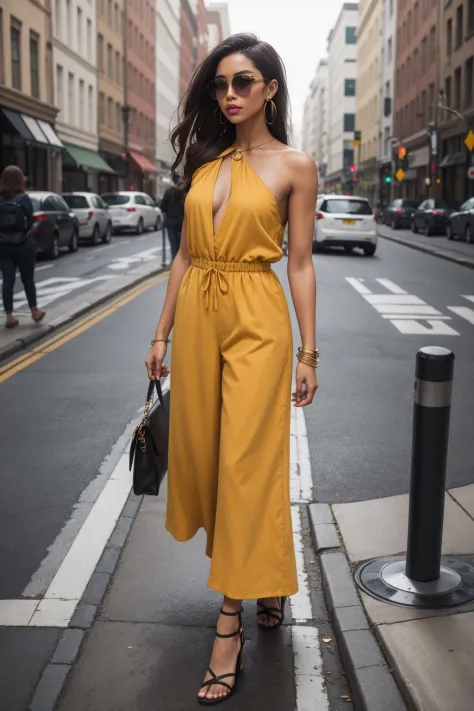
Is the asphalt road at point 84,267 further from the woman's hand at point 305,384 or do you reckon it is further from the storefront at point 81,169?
the storefront at point 81,169

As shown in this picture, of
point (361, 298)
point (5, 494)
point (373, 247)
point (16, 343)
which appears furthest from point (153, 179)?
point (5, 494)

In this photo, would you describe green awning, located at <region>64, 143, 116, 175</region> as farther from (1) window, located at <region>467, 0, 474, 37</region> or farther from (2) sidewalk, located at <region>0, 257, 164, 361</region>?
(2) sidewalk, located at <region>0, 257, 164, 361</region>

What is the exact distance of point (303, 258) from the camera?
3.09 meters

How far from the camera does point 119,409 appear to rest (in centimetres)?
680

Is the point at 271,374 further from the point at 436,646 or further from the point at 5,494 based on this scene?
the point at 5,494

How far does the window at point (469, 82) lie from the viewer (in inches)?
1678

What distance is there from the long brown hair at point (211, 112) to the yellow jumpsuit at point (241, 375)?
0.14 metres

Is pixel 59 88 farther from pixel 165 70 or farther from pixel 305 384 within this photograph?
pixel 305 384

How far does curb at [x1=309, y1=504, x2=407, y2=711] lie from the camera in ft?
9.19

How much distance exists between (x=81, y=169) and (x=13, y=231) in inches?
1415

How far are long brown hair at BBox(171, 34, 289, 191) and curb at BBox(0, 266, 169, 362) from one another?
6.02 meters

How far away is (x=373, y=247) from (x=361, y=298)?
10.3m

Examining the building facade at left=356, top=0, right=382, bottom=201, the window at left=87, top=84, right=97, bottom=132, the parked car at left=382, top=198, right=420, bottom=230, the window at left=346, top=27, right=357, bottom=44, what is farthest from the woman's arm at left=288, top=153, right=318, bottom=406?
the window at left=346, top=27, right=357, bottom=44

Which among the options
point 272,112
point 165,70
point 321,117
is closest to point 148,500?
point 272,112
